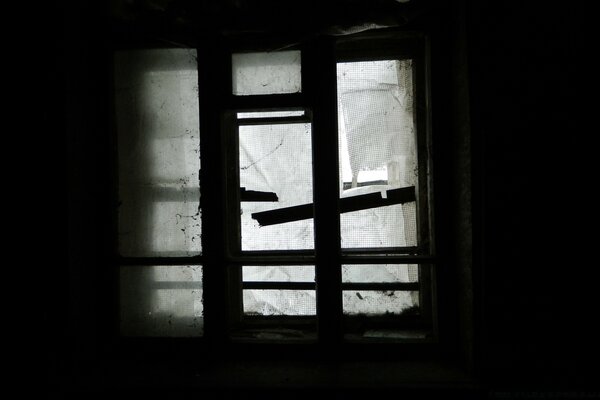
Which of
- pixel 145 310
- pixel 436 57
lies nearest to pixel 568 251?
pixel 436 57

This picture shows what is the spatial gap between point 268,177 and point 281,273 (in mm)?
566

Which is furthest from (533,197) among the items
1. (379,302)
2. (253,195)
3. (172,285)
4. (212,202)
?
(172,285)

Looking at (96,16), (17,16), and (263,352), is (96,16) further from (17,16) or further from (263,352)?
(263,352)

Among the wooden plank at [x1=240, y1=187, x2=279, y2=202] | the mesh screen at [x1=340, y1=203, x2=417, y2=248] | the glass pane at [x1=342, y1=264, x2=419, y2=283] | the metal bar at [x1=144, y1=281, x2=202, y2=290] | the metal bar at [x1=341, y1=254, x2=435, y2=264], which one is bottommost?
the metal bar at [x1=144, y1=281, x2=202, y2=290]

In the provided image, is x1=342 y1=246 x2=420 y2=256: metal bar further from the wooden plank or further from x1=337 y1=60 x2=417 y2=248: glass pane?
the wooden plank

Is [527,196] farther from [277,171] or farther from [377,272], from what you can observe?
[277,171]

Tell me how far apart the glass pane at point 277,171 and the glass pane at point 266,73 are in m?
0.21

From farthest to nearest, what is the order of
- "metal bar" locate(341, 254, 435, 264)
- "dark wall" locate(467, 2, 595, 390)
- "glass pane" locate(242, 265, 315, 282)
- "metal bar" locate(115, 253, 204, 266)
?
1. "glass pane" locate(242, 265, 315, 282)
2. "metal bar" locate(115, 253, 204, 266)
3. "metal bar" locate(341, 254, 435, 264)
4. "dark wall" locate(467, 2, 595, 390)

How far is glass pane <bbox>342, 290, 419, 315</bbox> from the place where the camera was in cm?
186

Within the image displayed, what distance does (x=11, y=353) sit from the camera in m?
1.56

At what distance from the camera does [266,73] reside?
1837mm

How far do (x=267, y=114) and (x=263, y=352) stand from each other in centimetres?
133

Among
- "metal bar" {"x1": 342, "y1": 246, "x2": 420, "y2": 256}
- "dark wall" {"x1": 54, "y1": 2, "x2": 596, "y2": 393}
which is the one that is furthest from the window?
"dark wall" {"x1": 54, "y1": 2, "x2": 596, "y2": 393}

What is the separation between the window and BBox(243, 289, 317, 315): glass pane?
70 millimetres
